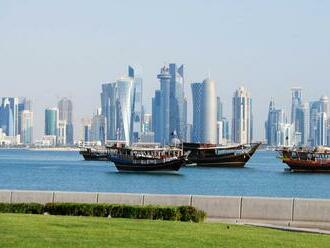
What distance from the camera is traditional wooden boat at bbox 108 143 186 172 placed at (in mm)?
94375

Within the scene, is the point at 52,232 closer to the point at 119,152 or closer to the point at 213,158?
the point at 119,152

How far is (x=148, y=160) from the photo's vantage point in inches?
3767

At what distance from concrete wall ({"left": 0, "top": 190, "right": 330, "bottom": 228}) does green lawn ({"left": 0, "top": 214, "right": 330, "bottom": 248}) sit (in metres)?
4.08

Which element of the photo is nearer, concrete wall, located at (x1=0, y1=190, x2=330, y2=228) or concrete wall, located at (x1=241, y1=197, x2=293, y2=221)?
concrete wall, located at (x1=0, y1=190, x2=330, y2=228)

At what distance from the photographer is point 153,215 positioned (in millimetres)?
18781

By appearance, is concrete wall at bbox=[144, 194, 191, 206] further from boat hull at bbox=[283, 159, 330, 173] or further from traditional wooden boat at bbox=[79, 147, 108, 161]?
traditional wooden boat at bbox=[79, 147, 108, 161]

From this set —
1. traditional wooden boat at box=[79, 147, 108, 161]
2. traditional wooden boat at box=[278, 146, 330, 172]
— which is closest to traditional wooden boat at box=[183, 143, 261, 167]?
traditional wooden boat at box=[278, 146, 330, 172]

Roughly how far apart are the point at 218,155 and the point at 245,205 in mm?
97429

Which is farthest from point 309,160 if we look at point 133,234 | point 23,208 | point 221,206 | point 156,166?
point 133,234

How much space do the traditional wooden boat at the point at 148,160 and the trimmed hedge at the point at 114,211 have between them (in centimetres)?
7407

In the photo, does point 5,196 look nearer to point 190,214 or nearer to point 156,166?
point 190,214

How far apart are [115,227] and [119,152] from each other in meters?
87.5

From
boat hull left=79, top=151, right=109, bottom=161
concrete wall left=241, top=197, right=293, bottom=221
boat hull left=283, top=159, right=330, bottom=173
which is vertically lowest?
boat hull left=79, top=151, right=109, bottom=161

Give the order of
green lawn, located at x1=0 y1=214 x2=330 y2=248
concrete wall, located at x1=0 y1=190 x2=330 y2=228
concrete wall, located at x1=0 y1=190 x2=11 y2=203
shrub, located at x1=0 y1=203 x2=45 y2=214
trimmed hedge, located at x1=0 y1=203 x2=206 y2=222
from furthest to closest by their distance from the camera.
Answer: concrete wall, located at x1=0 y1=190 x2=11 y2=203 → concrete wall, located at x1=0 y1=190 x2=330 y2=228 → shrub, located at x1=0 y1=203 x2=45 y2=214 → trimmed hedge, located at x1=0 y1=203 x2=206 y2=222 → green lawn, located at x1=0 y1=214 x2=330 y2=248
